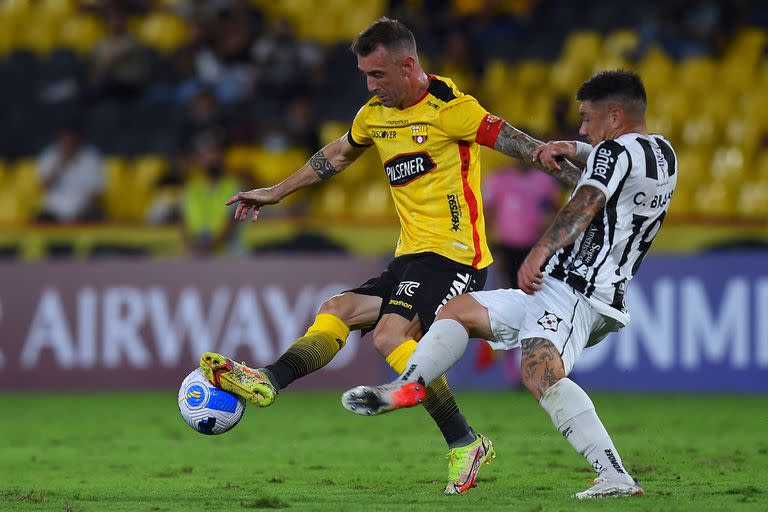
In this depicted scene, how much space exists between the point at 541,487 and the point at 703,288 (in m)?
6.11

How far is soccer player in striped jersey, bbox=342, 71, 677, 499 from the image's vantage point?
224 inches

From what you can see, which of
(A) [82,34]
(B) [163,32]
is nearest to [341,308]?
(B) [163,32]

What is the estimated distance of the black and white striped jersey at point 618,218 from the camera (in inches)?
225

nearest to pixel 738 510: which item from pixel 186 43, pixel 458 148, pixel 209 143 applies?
pixel 458 148

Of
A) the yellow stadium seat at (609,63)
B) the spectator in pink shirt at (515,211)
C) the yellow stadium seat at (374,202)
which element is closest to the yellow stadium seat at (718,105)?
the yellow stadium seat at (609,63)

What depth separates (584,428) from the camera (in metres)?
5.76

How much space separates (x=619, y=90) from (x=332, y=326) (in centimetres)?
177

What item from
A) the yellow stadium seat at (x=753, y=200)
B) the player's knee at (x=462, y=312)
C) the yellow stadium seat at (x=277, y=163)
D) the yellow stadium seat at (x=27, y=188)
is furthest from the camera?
the yellow stadium seat at (x=27, y=188)

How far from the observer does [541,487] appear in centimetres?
632

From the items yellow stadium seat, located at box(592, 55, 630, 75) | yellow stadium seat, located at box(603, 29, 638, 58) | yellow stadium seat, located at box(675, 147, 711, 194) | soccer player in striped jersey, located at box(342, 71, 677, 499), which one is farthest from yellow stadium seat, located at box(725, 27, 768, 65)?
soccer player in striped jersey, located at box(342, 71, 677, 499)

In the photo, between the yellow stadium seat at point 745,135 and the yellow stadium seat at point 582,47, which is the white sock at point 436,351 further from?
the yellow stadium seat at point 582,47

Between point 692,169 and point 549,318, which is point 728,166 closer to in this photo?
point 692,169

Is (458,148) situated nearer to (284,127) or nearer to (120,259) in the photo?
(120,259)

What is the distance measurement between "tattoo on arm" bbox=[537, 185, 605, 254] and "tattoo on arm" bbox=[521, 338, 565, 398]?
0.48 m
